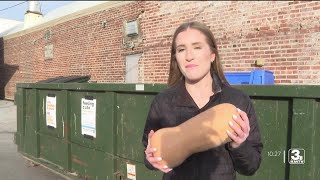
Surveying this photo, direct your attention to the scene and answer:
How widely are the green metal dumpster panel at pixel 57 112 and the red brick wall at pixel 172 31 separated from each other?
2.19m

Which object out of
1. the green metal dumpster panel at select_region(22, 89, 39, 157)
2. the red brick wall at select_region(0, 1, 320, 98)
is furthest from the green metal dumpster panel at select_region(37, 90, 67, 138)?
the red brick wall at select_region(0, 1, 320, 98)

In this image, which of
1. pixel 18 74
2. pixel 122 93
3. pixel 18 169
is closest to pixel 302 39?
pixel 122 93

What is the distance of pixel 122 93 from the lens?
472 cm

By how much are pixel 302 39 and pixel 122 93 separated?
3.89 meters

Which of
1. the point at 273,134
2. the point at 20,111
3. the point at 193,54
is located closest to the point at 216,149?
the point at 193,54

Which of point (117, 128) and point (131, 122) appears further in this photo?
point (117, 128)

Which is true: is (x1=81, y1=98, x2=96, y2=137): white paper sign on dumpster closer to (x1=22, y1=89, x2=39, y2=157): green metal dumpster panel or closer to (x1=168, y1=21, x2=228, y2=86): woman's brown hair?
(x1=22, y1=89, x2=39, y2=157): green metal dumpster panel

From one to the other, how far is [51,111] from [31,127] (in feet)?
3.36

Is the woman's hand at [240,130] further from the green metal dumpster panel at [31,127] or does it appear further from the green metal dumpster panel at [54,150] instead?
the green metal dumpster panel at [31,127]

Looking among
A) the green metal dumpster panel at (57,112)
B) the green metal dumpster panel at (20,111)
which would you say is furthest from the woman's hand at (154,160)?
the green metal dumpster panel at (20,111)

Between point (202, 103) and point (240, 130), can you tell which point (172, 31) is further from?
Answer: point (240, 130)

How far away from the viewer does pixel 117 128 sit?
4.77 metres

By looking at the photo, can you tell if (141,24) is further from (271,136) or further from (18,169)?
(271,136)

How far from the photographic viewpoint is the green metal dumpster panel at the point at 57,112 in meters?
6.06
